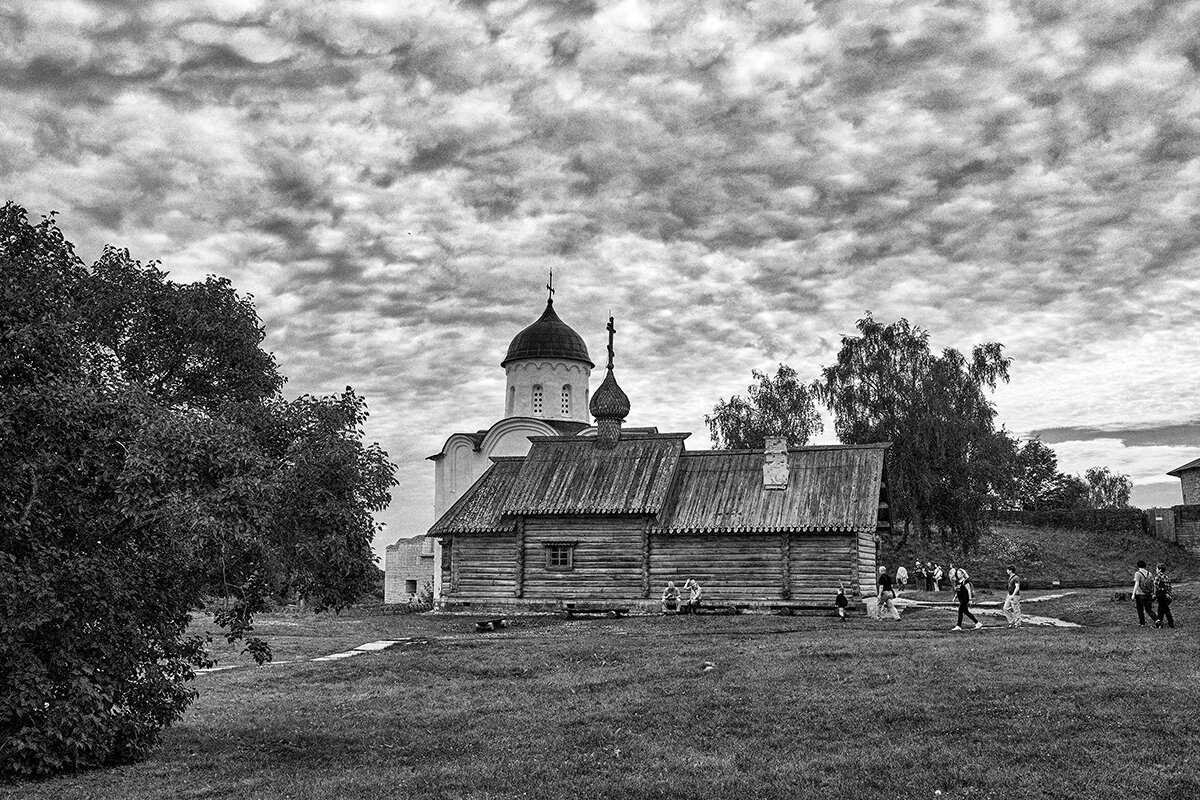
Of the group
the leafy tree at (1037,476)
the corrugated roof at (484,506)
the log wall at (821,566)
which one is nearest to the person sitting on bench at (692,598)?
the log wall at (821,566)

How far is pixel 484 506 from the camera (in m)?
39.6

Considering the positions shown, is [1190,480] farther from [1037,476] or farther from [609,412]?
[609,412]

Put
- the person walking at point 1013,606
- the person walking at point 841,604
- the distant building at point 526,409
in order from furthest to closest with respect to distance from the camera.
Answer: the distant building at point 526,409 → the person walking at point 841,604 → the person walking at point 1013,606

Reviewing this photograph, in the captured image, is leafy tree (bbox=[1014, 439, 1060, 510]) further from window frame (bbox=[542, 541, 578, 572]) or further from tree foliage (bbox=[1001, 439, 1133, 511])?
window frame (bbox=[542, 541, 578, 572])

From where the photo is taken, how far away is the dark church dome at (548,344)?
52.3 metres

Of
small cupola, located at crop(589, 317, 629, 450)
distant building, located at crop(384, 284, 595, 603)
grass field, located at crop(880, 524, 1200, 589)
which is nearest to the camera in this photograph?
small cupola, located at crop(589, 317, 629, 450)

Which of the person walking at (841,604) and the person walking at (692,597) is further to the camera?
the person walking at (692,597)

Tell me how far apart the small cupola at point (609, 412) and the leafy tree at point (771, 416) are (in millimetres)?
18963

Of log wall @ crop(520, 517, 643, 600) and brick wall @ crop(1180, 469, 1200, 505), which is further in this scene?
brick wall @ crop(1180, 469, 1200, 505)

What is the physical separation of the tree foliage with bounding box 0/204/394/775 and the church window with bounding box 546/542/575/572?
2418 centimetres

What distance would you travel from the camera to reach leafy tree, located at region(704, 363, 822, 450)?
6019cm

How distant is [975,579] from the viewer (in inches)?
2074

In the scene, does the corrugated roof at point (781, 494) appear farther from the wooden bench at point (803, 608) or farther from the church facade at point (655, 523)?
the wooden bench at point (803, 608)

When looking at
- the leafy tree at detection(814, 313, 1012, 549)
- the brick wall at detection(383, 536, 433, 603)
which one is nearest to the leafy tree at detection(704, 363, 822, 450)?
the leafy tree at detection(814, 313, 1012, 549)
